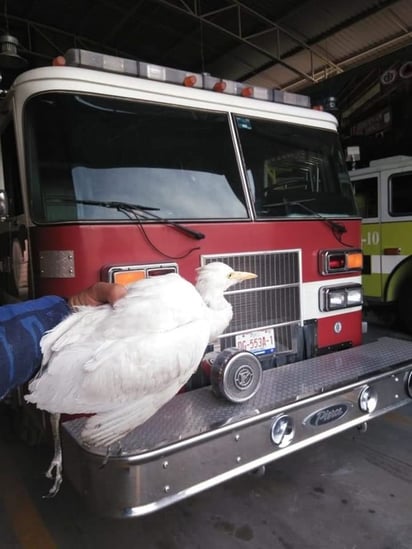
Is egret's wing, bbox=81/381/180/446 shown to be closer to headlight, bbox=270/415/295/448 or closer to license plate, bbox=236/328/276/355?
headlight, bbox=270/415/295/448

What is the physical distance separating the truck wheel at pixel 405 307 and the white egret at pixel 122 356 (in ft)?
18.8

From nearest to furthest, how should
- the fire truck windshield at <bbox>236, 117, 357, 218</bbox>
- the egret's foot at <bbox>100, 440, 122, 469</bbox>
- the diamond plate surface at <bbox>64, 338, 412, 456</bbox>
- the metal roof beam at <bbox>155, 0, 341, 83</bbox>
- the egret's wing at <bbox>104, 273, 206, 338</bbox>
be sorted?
the egret's wing at <bbox>104, 273, 206, 338</bbox> → the egret's foot at <bbox>100, 440, 122, 469</bbox> → the diamond plate surface at <bbox>64, 338, 412, 456</bbox> → the fire truck windshield at <bbox>236, 117, 357, 218</bbox> → the metal roof beam at <bbox>155, 0, 341, 83</bbox>

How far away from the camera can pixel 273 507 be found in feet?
8.98

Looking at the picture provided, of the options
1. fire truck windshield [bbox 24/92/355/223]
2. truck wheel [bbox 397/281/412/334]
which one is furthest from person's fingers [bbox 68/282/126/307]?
truck wheel [bbox 397/281/412/334]

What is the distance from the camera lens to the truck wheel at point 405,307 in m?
6.80

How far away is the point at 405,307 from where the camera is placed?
688cm

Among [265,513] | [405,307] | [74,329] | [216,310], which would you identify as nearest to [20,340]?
[74,329]

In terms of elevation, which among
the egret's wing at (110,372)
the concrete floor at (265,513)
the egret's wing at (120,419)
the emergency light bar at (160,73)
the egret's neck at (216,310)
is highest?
the emergency light bar at (160,73)

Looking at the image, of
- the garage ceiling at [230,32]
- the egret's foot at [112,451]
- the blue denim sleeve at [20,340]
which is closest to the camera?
the blue denim sleeve at [20,340]

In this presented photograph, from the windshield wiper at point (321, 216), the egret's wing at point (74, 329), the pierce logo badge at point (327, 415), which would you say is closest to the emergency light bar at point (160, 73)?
the windshield wiper at point (321, 216)

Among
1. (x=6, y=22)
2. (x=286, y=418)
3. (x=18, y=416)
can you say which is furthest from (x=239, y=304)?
(x=6, y=22)

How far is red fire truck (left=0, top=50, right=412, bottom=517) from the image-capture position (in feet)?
7.06

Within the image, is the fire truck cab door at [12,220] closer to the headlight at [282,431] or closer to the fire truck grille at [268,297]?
the fire truck grille at [268,297]

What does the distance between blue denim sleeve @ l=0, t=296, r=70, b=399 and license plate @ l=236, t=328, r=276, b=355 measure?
4.73 ft
